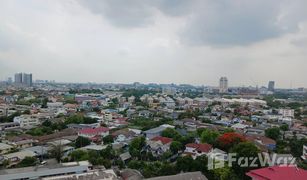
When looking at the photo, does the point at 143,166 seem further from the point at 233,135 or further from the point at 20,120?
the point at 20,120

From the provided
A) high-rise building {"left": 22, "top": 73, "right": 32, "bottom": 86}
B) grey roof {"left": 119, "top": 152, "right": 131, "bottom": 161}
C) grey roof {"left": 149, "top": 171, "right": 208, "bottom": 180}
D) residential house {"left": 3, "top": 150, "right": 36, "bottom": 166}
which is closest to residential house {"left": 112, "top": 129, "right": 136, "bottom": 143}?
grey roof {"left": 119, "top": 152, "right": 131, "bottom": 161}

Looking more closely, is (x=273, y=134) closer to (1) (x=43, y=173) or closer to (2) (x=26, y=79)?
(1) (x=43, y=173)

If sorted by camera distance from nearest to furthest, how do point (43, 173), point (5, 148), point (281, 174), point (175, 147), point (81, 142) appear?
point (281, 174), point (43, 173), point (175, 147), point (5, 148), point (81, 142)

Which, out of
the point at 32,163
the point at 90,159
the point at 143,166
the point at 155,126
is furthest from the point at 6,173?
the point at 155,126

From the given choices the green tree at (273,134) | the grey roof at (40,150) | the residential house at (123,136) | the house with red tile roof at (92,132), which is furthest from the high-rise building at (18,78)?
the green tree at (273,134)

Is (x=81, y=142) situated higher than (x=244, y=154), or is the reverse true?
(x=244, y=154)

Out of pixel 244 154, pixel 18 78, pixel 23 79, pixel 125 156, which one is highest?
pixel 18 78

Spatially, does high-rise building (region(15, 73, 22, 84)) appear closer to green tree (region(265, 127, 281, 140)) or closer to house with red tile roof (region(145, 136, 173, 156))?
house with red tile roof (region(145, 136, 173, 156))

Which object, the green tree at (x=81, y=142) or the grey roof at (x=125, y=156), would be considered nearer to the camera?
the grey roof at (x=125, y=156)

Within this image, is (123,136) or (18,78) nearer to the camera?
(123,136)

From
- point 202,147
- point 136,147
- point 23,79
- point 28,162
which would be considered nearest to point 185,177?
point 202,147

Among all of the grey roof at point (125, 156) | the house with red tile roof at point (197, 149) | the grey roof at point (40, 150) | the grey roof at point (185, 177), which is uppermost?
the grey roof at point (185, 177)

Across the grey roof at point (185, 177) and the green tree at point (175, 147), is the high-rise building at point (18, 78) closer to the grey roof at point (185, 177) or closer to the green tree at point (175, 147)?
the green tree at point (175, 147)
